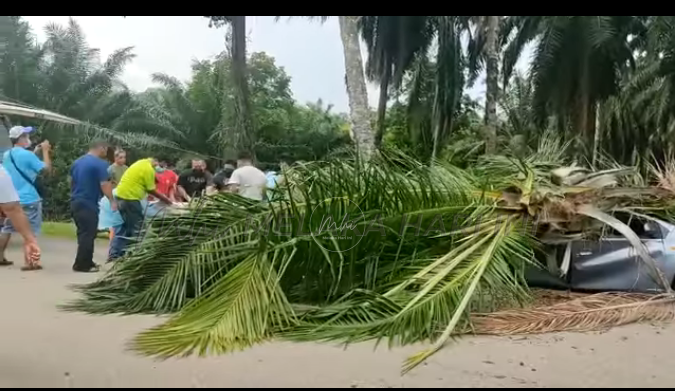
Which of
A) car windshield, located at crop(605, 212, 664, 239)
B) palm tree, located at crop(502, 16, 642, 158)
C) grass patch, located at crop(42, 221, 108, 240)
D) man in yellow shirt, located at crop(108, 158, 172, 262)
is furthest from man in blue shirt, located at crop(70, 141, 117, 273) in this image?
palm tree, located at crop(502, 16, 642, 158)

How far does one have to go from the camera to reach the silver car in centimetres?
668

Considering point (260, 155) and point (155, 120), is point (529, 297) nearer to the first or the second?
point (260, 155)

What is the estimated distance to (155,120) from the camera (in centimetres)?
2127

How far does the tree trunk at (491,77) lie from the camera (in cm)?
1655

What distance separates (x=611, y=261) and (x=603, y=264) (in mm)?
82

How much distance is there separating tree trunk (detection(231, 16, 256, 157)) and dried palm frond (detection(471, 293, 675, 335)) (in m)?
11.1

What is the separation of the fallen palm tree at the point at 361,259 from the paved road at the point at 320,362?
0.20 meters

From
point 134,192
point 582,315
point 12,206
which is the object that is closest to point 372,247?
point 582,315

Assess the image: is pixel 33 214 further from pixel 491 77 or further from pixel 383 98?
pixel 383 98

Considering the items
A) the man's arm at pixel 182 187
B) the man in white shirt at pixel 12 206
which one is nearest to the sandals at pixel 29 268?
the man in white shirt at pixel 12 206

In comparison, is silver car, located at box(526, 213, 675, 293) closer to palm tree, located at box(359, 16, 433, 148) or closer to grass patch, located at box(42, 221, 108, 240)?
grass patch, located at box(42, 221, 108, 240)

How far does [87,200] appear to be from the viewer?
7.92 meters
